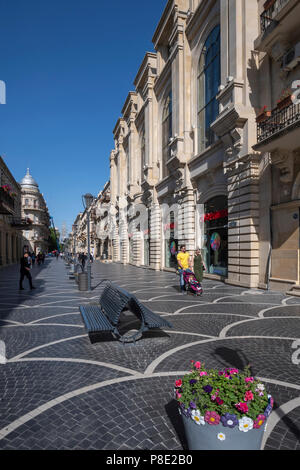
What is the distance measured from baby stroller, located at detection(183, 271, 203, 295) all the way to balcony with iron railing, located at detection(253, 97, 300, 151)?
5615mm

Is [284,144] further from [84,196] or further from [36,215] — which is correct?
[36,215]

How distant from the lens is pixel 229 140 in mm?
13117

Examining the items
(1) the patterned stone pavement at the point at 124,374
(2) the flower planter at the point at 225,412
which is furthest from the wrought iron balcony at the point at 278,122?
(2) the flower planter at the point at 225,412

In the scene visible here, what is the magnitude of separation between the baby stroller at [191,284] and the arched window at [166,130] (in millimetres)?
13546

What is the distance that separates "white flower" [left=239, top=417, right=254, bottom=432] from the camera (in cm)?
193

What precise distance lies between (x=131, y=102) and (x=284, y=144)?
1047 inches

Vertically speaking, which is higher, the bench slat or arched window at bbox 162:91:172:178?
arched window at bbox 162:91:172:178

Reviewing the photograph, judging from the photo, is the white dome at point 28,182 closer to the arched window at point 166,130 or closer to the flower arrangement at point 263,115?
the arched window at point 166,130

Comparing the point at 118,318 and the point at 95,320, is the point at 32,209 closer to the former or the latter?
the point at 95,320

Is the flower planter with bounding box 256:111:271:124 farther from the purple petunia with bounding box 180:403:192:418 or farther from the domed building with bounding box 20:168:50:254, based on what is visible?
the domed building with bounding box 20:168:50:254

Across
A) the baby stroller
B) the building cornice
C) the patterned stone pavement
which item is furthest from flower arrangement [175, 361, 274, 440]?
the building cornice

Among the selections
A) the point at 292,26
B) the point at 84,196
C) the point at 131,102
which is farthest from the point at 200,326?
the point at 131,102

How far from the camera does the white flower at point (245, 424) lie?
1928 millimetres

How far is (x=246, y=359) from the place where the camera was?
446cm
